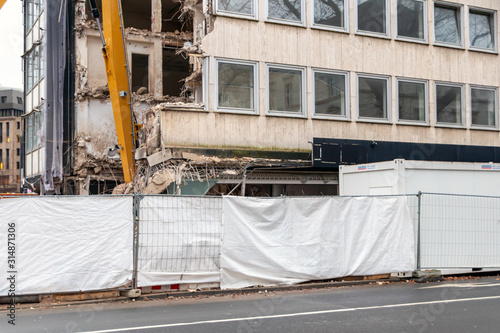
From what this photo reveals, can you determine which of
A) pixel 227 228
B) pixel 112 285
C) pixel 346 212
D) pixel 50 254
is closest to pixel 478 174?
pixel 346 212

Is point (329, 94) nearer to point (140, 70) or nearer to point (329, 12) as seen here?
point (329, 12)

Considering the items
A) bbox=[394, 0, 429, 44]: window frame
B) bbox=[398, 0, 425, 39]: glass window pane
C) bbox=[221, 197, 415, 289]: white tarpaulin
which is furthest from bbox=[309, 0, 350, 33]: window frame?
bbox=[221, 197, 415, 289]: white tarpaulin

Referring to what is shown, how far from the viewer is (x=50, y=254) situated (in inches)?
438

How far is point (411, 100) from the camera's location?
2173 cm

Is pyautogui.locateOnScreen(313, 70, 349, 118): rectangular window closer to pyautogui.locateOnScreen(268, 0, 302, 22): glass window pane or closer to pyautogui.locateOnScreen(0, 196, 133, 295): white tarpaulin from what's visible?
pyautogui.locateOnScreen(268, 0, 302, 22): glass window pane

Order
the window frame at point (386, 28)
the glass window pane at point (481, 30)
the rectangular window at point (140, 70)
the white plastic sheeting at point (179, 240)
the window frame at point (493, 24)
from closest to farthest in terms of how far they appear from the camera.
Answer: the white plastic sheeting at point (179, 240) → the window frame at point (386, 28) → the window frame at point (493, 24) → the glass window pane at point (481, 30) → the rectangular window at point (140, 70)

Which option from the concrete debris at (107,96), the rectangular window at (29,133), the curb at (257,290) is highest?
the concrete debris at (107,96)

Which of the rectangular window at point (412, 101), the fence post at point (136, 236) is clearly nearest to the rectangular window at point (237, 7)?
the rectangular window at point (412, 101)

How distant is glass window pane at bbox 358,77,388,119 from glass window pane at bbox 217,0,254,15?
4.59m

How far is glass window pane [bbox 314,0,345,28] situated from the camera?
20156 mm

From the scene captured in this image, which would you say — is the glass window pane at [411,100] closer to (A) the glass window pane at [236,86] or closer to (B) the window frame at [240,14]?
(A) the glass window pane at [236,86]

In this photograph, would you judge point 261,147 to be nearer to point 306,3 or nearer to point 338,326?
point 306,3

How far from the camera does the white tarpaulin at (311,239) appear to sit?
12.7 m

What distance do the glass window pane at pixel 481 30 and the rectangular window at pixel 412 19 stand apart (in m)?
2.32
